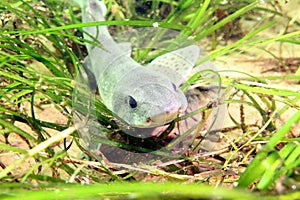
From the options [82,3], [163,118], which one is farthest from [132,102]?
[82,3]

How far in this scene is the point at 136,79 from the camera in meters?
2.88

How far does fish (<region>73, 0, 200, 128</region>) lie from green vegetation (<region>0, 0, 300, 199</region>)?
0.20m

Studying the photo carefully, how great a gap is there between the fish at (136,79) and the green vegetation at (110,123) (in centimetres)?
20

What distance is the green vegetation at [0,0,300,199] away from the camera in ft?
4.73

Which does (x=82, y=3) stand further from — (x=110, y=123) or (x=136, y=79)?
(x=110, y=123)

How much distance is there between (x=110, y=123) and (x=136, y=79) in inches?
17.0

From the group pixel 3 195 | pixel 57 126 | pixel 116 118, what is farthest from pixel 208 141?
pixel 3 195

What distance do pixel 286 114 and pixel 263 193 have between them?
7.49ft

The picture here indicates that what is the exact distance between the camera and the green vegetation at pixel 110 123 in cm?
144

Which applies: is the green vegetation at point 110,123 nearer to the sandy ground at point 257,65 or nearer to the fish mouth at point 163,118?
the sandy ground at point 257,65

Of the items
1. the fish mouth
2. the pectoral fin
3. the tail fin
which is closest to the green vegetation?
the tail fin

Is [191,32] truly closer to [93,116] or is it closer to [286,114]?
[286,114]

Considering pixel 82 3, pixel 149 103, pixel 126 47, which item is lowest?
pixel 149 103

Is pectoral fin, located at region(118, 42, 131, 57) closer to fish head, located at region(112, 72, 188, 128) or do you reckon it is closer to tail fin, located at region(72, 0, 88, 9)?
tail fin, located at region(72, 0, 88, 9)
